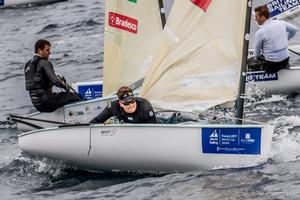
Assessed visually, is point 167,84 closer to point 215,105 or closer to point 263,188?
point 215,105

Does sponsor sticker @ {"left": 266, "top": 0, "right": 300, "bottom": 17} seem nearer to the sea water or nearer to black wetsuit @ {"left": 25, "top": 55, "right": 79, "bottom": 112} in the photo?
the sea water

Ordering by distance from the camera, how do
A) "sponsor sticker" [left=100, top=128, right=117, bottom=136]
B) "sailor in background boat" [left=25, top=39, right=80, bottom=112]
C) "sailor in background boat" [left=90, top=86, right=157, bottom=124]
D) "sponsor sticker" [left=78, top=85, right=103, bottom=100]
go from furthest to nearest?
"sponsor sticker" [left=78, top=85, right=103, bottom=100], "sailor in background boat" [left=25, top=39, right=80, bottom=112], "sailor in background boat" [left=90, top=86, right=157, bottom=124], "sponsor sticker" [left=100, top=128, right=117, bottom=136]

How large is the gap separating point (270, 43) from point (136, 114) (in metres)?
4.51

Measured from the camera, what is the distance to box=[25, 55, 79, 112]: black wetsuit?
13310mm

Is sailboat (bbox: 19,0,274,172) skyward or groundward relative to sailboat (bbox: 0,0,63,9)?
groundward

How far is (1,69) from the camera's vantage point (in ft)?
66.2

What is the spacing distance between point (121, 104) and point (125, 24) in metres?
3.26

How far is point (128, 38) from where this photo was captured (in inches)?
570

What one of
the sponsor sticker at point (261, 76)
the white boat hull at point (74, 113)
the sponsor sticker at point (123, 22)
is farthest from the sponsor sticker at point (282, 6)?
the white boat hull at point (74, 113)

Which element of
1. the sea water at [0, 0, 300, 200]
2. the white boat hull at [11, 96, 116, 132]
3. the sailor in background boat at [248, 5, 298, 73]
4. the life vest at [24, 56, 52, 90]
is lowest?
the sea water at [0, 0, 300, 200]

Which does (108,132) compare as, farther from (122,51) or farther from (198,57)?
(122,51)

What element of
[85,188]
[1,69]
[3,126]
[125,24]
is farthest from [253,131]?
[1,69]

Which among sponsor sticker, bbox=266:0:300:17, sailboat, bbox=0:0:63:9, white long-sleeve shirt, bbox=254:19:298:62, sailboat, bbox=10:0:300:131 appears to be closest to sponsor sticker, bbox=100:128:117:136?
sailboat, bbox=10:0:300:131


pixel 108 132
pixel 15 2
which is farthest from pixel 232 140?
pixel 15 2
